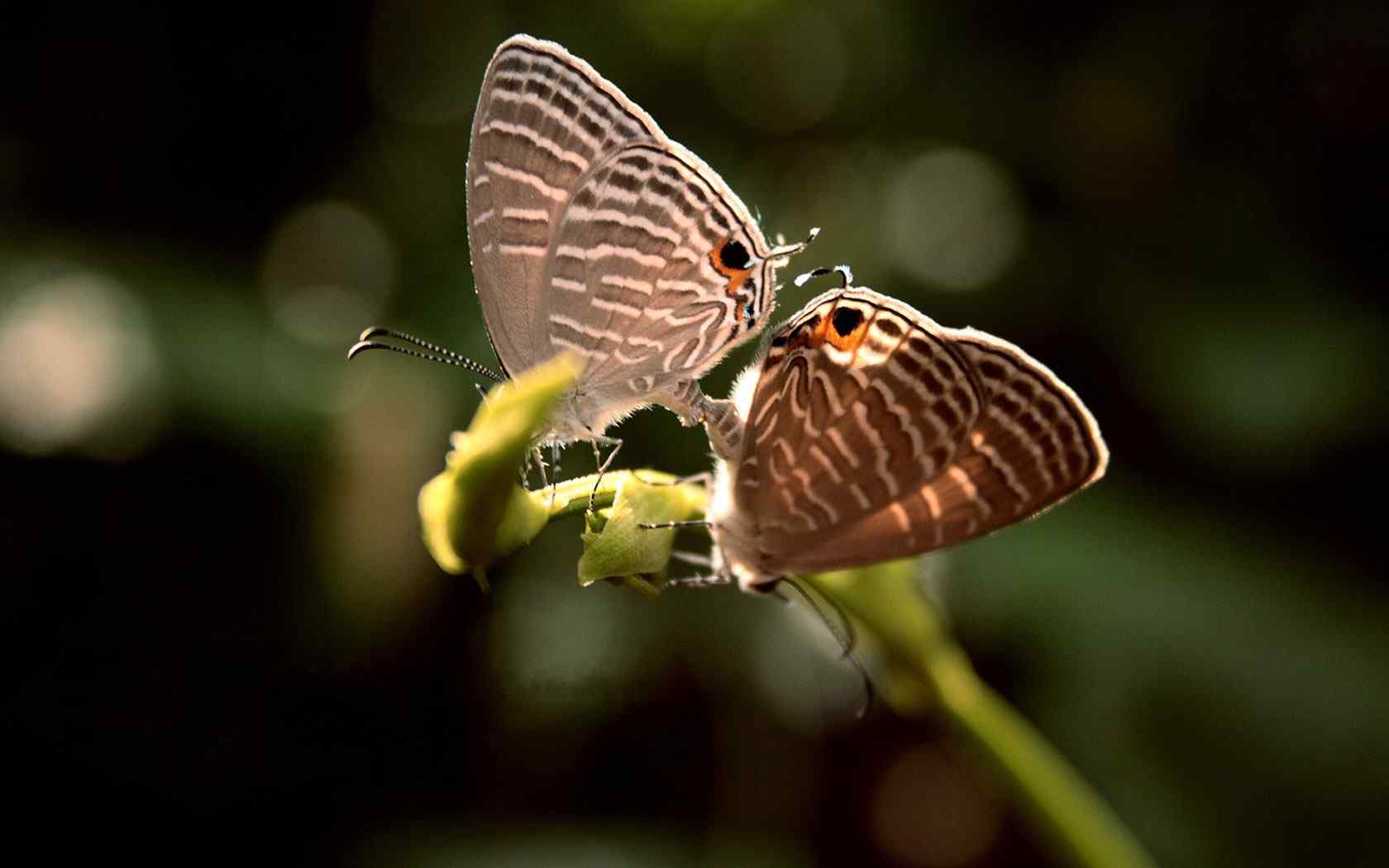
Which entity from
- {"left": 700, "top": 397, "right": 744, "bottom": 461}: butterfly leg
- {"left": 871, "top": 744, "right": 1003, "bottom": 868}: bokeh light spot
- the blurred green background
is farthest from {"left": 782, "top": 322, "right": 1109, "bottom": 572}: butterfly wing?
{"left": 871, "top": 744, "right": 1003, "bottom": 868}: bokeh light spot

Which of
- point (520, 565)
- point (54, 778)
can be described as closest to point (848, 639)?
point (520, 565)

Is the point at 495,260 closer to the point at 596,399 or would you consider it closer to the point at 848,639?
the point at 596,399

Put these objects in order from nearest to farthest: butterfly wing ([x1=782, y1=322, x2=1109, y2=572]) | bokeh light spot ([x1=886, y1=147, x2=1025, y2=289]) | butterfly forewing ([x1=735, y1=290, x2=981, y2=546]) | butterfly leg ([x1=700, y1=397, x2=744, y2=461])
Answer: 1. butterfly wing ([x1=782, y1=322, x2=1109, y2=572])
2. butterfly forewing ([x1=735, y1=290, x2=981, y2=546])
3. butterfly leg ([x1=700, y1=397, x2=744, y2=461])
4. bokeh light spot ([x1=886, y1=147, x2=1025, y2=289])

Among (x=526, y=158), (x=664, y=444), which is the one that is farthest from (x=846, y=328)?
(x=664, y=444)

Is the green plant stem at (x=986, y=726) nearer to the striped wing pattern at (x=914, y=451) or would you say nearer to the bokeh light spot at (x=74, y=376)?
the striped wing pattern at (x=914, y=451)

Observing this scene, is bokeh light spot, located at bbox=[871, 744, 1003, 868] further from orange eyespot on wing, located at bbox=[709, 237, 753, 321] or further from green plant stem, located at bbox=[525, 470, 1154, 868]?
orange eyespot on wing, located at bbox=[709, 237, 753, 321]

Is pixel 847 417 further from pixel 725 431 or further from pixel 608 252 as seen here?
pixel 608 252

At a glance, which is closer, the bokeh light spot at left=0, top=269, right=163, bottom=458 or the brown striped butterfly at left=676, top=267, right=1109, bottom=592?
the brown striped butterfly at left=676, top=267, right=1109, bottom=592
